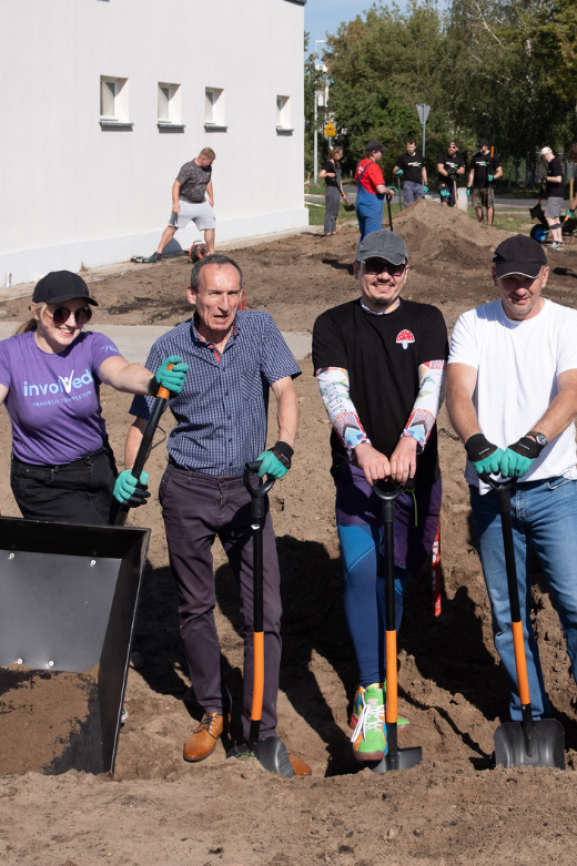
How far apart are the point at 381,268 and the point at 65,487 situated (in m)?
1.71

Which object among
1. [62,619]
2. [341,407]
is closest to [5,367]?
[62,619]

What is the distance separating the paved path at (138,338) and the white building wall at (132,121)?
148 inches

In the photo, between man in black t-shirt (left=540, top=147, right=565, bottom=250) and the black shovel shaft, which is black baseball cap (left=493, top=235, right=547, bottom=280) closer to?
the black shovel shaft

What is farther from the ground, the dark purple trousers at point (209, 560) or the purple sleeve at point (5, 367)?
the purple sleeve at point (5, 367)

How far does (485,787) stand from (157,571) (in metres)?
3.26

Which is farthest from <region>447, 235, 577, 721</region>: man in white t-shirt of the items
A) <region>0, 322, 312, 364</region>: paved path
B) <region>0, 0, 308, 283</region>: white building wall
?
<region>0, 0, 308, 283</region>: white building wall

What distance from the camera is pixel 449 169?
21047 mm

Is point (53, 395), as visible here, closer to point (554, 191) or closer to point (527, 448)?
point (527, 448)

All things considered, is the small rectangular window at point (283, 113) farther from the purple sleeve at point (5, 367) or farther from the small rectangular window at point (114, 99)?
the purple sleeve at point (5, 367)

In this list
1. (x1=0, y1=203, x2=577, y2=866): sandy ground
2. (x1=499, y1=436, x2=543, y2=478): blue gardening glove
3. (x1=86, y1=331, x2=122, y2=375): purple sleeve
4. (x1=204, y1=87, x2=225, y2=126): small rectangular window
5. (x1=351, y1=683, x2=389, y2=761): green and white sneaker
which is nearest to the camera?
(x1=0, y1=203, x2=577, y2=866): sandy ground

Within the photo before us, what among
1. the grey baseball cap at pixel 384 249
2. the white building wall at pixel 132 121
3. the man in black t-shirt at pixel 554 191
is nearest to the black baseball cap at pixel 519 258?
the grey baseball cap at pixel 384 249

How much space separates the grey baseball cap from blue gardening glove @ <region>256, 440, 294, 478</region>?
85cm

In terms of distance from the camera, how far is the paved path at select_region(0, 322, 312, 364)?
953cm

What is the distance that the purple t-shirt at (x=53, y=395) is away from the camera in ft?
12.8
